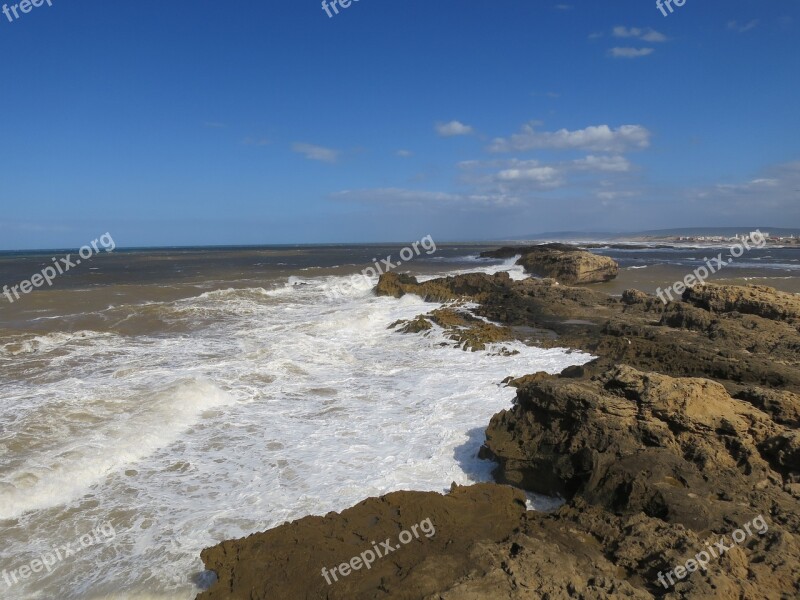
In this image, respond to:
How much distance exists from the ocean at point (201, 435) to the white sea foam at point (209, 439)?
3 centimetres

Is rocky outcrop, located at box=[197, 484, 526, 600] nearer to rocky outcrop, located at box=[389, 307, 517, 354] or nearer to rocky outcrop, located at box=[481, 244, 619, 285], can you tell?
rocky outcrop, located at box=[389, 307, 517, 354]

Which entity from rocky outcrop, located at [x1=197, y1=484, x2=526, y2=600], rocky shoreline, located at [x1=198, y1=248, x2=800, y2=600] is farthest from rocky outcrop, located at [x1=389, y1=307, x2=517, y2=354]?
rocky outcrop, located at [x1=197, y1=484, x2=526, y2=600]

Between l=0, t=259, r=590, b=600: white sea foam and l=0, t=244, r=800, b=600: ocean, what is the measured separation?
0.03 m

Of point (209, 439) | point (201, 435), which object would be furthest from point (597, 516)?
point (201, 435)

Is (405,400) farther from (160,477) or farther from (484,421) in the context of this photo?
(160,477)

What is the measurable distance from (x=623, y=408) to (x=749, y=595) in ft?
7.64

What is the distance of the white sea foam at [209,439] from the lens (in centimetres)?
483

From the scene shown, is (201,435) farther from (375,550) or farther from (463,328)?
(463,328)

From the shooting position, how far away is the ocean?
473cm

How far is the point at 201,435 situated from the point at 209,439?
233 mm

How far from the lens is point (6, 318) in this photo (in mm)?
18078

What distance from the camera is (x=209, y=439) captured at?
7191 millimetres

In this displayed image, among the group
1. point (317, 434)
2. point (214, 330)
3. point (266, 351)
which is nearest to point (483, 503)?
point (317, 434)

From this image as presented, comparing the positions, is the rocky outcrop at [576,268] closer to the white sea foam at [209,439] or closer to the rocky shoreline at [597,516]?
the white sea foam at [209,439]
